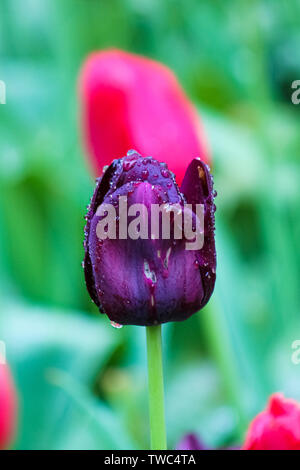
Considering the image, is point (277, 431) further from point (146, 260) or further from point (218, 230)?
point (218, 230)

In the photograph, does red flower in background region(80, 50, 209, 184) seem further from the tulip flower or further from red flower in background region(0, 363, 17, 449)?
the tulip flower

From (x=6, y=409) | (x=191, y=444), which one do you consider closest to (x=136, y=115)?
(x=6, y=409)

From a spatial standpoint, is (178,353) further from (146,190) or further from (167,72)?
(146,190)

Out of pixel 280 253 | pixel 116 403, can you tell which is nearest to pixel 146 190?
pixel 116 403

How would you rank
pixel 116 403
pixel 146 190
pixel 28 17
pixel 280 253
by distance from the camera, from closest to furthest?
pixel 146 190
pixel 116 403
pixel 280 253
pixel 28 17

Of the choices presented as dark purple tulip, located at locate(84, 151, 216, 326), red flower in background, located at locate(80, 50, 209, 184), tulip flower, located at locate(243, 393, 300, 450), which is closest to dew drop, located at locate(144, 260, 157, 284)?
dark purple tulip, located at locate(84, 151, 216, 326)
